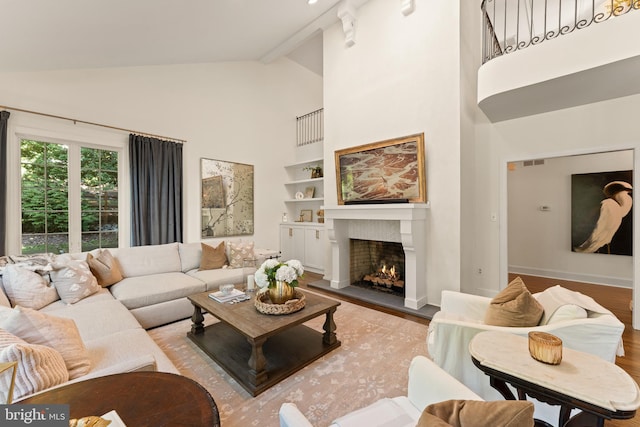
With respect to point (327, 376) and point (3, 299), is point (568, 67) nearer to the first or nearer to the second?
point (327, 376)

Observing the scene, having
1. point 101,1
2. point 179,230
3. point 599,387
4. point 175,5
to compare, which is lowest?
point 599,387

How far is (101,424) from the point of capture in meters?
0.73

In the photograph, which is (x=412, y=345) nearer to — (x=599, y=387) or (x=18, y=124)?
(x=599, y=387)

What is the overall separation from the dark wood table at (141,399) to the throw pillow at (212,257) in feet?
8.89

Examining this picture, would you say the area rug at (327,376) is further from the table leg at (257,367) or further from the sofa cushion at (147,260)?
the sofa cushion at (147,260)

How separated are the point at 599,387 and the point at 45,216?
5105mm

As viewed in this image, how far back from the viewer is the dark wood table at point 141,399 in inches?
33.6

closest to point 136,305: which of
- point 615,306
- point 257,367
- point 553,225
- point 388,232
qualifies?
point 257,367

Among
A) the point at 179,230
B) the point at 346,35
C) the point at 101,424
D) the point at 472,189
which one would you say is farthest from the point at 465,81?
the point at 179,230

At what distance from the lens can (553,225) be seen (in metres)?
4.76

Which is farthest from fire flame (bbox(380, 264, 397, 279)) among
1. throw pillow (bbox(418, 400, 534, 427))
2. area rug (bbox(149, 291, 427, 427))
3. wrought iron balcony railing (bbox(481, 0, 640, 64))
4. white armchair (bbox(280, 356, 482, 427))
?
throw pillow (bbox(418, 400, 534, 427))

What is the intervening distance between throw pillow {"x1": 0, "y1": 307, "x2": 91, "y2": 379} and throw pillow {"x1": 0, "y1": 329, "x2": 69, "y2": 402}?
0.11m

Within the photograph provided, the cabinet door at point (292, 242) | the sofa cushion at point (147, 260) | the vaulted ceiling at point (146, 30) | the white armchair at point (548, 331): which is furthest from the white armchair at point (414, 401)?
the cabinet door at point (292, 242)

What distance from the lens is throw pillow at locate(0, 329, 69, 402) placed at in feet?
3.24
